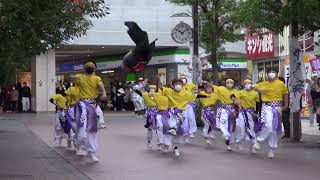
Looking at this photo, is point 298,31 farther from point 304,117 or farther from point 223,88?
point 304,117

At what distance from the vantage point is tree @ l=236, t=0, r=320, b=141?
1438cm

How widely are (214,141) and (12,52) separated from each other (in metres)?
7.40

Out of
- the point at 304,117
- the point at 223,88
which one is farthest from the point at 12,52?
the point at 304,117

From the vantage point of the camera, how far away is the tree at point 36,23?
10.1m

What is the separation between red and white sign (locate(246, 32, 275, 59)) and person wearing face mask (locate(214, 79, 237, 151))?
22776 millimetres

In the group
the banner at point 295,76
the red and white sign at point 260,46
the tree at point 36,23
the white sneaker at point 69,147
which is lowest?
the white sneaker at point 69,147

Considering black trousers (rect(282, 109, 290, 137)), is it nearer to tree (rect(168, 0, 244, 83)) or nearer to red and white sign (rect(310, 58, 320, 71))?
tree (rect(168, 0, 244, 83))

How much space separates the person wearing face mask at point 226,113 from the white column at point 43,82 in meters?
23.8

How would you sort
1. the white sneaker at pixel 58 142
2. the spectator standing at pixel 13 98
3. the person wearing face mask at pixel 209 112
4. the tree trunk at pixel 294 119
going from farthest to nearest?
the spectator standing at pixel 13 98 < the tree trunk at pixel 294 119 < the white sneaker at pixel 58 142 < the person wearing face mask at pixel 209 112

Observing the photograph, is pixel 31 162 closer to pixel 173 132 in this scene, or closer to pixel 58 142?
pixel 173 132

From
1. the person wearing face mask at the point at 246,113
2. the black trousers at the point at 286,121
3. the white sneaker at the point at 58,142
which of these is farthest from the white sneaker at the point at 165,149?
the black trousers at the point at 286,121

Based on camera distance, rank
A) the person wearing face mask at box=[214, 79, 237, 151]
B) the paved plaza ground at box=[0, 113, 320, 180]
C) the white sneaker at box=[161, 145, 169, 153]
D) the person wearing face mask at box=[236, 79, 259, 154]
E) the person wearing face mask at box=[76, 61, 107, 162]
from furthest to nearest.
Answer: the person wearing face mask at box=[214, 79, 237, 151]
the person wearing face mask at box=[236, 79, 259, 154]
the white sneaker at box=[161, 145, 169, 153]
the person wearing face mask at box=[76, 61, 107, 162]
the paved plaza ground at box=[0, 113, 320, 180]

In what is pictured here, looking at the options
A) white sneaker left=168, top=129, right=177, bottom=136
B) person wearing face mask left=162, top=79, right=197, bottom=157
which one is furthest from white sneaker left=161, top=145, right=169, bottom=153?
white sneaker left=168, top=129, right=177, bottom=136

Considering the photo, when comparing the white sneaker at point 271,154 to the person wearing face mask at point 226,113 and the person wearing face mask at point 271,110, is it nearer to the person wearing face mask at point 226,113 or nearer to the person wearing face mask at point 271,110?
the person wearing face mask at point 271,110
